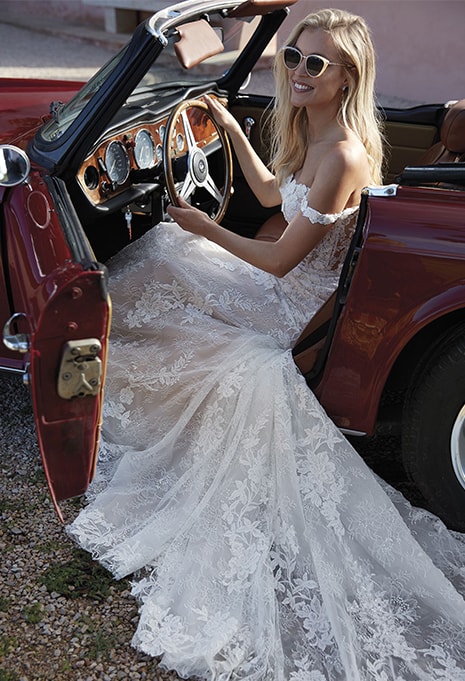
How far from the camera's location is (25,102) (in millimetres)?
3281

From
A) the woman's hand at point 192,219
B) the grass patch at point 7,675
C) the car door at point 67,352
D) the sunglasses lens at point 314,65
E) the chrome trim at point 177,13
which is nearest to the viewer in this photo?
the car door at point 67,352

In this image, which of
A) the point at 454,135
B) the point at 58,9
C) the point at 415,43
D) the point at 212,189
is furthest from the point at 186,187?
the point at 58,9

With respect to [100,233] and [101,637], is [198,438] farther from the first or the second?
[100,233]

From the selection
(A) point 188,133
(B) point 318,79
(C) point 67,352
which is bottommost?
(C) point 67,352

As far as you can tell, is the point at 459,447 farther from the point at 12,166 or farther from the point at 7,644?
the point at 12,166

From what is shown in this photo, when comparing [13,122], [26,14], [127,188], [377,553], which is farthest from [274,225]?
[26,14]

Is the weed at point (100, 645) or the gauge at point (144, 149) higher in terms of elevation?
the gauge at point (144, 149)

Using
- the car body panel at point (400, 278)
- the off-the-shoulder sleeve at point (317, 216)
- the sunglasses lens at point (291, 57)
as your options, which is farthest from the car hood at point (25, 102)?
the car body panel at point (400, 278)

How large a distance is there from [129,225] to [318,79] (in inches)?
36.7

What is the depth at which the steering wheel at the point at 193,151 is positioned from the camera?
2744 mm

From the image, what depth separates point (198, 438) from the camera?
103 inches

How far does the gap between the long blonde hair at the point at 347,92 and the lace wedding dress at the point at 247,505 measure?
18cm

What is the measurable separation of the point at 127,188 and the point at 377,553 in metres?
1.57

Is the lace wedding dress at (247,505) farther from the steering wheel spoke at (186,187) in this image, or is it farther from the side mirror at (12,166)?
the side mirror at (12,166)
